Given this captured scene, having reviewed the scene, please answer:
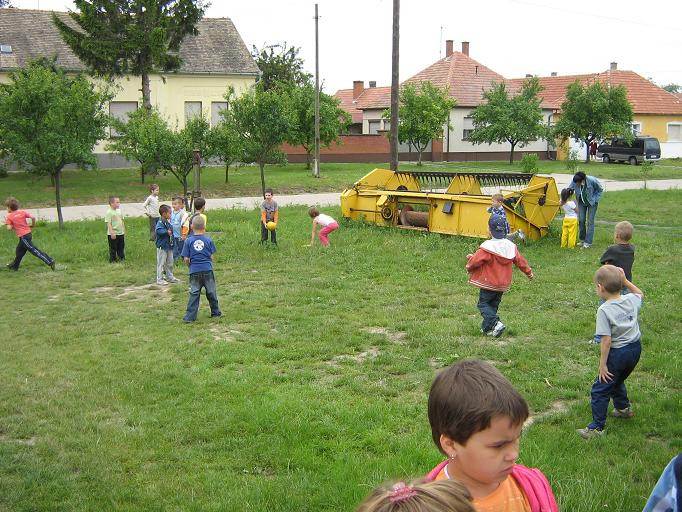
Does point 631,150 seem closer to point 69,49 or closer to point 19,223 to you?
point 69,49

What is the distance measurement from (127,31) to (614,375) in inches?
1217

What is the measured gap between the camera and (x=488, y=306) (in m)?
8.68

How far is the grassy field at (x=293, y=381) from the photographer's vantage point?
4930 mm

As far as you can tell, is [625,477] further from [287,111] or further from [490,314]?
[287,111]

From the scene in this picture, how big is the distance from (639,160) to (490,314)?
42658mm

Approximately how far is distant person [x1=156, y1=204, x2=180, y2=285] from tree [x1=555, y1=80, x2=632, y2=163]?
3754 centimetres

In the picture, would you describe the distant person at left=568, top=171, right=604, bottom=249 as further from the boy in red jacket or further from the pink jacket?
the pink jacket

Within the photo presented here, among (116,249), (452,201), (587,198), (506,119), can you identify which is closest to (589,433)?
(587,198)

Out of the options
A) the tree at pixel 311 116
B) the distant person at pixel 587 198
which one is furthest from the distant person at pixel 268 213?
the tree at pixel 311 116

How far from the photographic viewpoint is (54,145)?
62.3ft

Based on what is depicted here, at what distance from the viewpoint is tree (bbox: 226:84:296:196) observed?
26.0 m

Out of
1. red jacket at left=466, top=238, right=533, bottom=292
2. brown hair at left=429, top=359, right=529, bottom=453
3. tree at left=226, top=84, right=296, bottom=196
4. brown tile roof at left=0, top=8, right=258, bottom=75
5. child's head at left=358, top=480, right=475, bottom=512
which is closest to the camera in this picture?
child's head at left=358, top=480, right=475, bottom=512

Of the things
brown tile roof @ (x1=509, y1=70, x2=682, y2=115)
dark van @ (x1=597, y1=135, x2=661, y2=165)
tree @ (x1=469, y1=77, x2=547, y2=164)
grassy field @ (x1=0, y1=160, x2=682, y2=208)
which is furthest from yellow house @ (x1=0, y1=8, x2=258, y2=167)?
dark van @ (x1=597, y1=135, x2=661, y2=165)

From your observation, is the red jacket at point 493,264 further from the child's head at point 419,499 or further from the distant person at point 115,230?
the distant person at point 115,230
